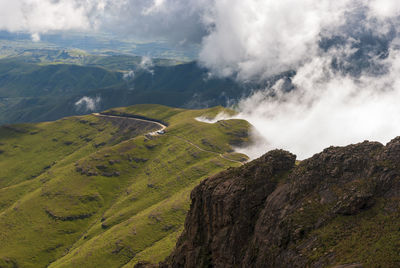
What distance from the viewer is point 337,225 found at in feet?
220

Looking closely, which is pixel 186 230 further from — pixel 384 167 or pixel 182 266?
pixel 384 167

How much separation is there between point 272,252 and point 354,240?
16.3 metres

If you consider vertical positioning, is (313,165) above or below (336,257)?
above

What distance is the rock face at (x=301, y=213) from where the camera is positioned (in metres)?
62.1

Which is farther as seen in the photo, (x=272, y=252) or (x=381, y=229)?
(x=272, y=252)

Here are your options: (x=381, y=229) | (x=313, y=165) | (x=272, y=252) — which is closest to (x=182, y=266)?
(x=272, y=252)

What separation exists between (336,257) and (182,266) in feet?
150

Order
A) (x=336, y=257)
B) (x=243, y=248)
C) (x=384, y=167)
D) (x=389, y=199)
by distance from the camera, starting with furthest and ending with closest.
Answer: (x=243, y=248) → (x=384, y=167) → (x=389, y=199) → (x=336, y=257)

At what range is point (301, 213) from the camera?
72375mm

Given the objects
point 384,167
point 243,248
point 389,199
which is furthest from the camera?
point 243,248

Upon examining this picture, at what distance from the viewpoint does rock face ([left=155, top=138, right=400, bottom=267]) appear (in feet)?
204

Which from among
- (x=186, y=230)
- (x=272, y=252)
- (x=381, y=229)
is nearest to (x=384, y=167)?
(x=381, y=229)

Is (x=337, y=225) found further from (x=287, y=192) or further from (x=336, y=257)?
(x=287, y=192)

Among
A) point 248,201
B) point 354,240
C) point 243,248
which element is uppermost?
point 248,201
